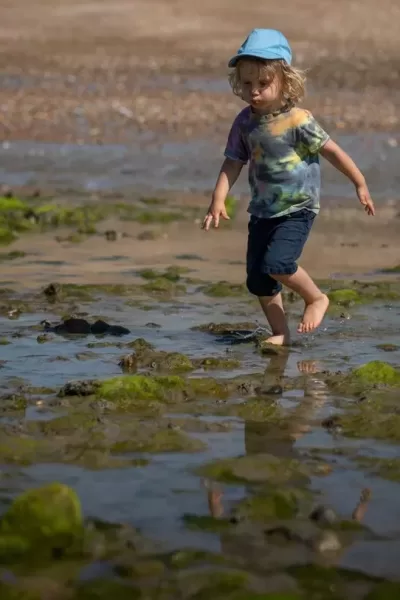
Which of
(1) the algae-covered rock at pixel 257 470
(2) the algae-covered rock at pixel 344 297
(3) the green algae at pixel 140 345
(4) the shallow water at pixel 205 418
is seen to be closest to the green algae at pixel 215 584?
(4) the shallow water at pixel 205 418

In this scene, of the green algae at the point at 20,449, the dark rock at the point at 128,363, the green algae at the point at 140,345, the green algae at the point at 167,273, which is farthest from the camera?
the green algae at the point at 167,273

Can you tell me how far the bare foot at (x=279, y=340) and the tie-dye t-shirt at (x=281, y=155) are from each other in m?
0.56

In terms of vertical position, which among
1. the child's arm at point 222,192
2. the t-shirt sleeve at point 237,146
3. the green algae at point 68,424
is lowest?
the green algae at point 68,424

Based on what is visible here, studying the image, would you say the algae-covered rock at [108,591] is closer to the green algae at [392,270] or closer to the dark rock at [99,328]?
the dark rock at [99,328]

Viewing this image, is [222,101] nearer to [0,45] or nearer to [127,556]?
[0,45]

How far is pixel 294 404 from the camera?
4645 mm

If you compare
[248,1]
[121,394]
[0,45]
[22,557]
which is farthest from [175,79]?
[22,557]

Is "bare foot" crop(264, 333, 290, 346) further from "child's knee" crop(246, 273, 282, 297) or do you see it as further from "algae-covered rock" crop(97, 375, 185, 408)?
"algae-covered rock" crop(97, 375, 185, 408)

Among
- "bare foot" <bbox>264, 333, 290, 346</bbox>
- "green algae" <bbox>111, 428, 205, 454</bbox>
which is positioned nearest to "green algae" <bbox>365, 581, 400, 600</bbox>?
"green algae" <bbox>111, 428, 205, 454</bbox>

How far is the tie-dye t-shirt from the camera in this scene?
595 centimetres

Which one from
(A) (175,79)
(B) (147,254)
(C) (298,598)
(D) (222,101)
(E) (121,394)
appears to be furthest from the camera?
(A) (175,79)

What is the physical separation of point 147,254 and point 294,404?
4256mm

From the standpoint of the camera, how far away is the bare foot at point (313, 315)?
19.8ft

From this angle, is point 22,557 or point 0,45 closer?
point 22,557
